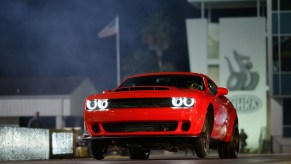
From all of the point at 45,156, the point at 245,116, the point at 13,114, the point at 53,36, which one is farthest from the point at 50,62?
the point at 45,156

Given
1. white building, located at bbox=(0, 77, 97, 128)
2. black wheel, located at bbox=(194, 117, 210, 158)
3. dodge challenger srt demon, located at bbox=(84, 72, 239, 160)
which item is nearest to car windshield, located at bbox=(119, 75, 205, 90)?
dodge challenger srt demon, located at bbox=(84, 72, 239, 160)

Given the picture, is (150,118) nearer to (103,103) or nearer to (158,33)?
(103,103)

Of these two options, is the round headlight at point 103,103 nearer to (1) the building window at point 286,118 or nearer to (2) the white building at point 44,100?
(1) the building window at point 286,118

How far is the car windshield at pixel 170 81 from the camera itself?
15641 millimetres

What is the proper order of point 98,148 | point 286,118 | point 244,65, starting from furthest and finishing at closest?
point 244,65 < point 286,118 < point 98,148

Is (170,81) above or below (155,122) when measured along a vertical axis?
above

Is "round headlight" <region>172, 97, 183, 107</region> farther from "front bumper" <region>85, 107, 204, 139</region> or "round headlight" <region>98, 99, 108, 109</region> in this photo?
"round headlight" <region>98, 99, 108, 109</region>

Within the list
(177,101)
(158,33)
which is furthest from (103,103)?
(158,33)

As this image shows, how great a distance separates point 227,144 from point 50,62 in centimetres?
9254

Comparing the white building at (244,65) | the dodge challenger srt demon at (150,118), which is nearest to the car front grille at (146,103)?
the dodge challenger srt demon at (150,118)

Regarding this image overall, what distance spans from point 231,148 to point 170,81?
1.90 metres

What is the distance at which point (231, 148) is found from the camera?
54.6ft

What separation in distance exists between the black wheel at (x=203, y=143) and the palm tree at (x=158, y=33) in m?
80.8

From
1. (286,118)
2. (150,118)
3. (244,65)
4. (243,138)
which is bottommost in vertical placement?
(243,138)
